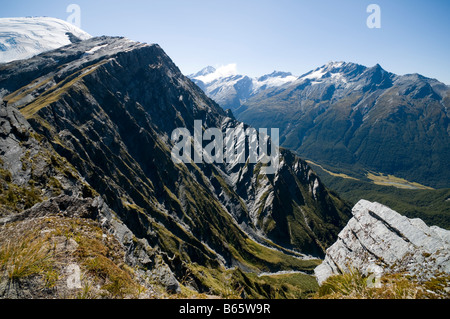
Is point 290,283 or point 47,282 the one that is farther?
point 290,283
